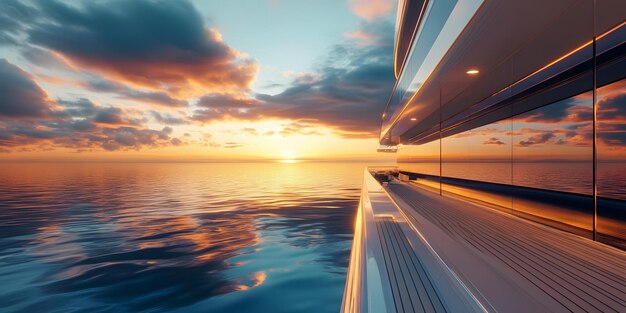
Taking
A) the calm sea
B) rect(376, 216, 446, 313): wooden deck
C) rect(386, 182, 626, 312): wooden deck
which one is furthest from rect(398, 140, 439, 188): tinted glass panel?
rect(376, 216, 446, 313): wooden deck

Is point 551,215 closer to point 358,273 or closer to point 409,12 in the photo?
point 358,273

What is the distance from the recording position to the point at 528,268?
3.79 m

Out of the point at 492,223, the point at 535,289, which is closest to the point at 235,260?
the point at 492,223

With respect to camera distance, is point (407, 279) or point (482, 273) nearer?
point (407, 279)

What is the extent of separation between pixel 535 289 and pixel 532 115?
1030 centimetres

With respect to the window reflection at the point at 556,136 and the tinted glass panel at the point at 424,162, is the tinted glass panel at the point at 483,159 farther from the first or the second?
the tinted glass panel at the point at 424,162

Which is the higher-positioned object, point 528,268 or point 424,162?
point 424,162

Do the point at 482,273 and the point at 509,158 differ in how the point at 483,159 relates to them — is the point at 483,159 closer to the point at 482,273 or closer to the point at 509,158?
the point at 509,158

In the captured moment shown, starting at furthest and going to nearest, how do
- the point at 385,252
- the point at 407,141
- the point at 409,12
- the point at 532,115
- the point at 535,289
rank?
the point at 407,141, the point at 409,12, the point at 532,115, the point at 385,252, the point at 535,289

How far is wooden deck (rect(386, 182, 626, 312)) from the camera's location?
2.76 meters

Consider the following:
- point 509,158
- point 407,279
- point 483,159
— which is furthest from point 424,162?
point 407,279

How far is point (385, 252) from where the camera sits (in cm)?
381

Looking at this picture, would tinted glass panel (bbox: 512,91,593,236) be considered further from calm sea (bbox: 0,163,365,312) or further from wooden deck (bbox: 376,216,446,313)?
wooden deck (bbox: 376,216,446,313)

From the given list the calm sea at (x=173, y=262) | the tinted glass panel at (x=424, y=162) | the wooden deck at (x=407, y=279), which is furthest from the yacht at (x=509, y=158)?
the tinted glass panel at (x=424, y=162)
